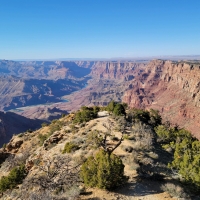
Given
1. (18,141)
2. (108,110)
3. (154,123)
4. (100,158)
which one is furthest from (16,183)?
(154,123)

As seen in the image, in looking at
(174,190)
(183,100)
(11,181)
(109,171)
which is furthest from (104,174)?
(183,100)

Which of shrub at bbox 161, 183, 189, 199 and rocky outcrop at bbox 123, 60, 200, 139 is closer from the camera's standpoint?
shrub at bbox 161, 183, 189, 199

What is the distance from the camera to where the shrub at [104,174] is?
1708 centimetres

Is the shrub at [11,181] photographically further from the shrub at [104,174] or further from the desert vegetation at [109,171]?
the shrub at [104,174]

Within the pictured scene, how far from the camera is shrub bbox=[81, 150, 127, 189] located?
17078 millimetres

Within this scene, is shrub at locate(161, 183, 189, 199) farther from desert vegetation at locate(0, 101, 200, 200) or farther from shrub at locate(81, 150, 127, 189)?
shrub at locate(81, 150, 127, 189)

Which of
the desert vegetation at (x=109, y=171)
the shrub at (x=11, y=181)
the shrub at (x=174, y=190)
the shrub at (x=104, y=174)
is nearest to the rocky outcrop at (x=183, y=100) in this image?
the desert vegetation at (x=109, y=171)

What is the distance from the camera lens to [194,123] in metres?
111

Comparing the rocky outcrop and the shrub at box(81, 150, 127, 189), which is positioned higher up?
the shrub at box(81, 150, 127, 189)

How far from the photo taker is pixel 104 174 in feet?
56.2

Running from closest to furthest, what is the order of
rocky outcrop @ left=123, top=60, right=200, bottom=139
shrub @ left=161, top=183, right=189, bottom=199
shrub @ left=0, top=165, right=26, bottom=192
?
shrub @ left=161, top=183, right=189, bottom=199 → shrub @ left=0, top=165, right=26, bottom=192 → rocky outcrop @ left=123, top=60, right=200, bottom=139

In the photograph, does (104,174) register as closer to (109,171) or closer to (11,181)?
(109,171)

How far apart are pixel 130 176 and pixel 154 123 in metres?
34.7

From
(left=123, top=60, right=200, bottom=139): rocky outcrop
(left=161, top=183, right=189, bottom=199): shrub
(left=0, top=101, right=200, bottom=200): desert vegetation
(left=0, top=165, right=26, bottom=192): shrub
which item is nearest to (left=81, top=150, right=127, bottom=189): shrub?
(left=0, top=101, right=200, bottom=200): desert vegetation
